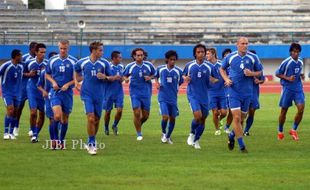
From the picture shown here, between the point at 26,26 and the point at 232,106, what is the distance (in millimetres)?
46414

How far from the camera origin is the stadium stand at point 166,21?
64.3 meters

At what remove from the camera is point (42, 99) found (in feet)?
76.3

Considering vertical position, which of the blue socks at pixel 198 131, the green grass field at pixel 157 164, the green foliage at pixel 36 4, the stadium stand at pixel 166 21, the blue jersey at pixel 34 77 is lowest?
the green grass field at pixel 157 164

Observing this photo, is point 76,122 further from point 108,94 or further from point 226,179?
point 226,179

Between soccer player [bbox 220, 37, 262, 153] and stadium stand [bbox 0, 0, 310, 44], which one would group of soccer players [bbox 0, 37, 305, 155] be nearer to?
soccer player [bbox 220, 37, 262, 153]

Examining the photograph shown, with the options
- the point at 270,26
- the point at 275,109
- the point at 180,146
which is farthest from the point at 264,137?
the point at 270,26

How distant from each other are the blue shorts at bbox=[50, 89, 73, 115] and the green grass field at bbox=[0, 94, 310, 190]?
2.89 feet

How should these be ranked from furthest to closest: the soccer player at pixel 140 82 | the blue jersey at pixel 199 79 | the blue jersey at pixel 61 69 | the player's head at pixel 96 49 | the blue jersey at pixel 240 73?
the soccer player at pixel 140 82, the blue jersey at pixel 199 79, the blue jersey at pixel 61 69, the blue jersey at pixel 240 73, the player's head at pixel 96 49

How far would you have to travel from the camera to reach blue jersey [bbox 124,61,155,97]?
24.1 metres

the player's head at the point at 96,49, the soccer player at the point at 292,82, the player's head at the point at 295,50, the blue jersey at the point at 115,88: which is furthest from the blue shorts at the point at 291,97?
the player's head at the point at 96,49

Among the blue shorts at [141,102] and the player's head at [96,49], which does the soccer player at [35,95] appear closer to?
the blue shorts at [141,102]

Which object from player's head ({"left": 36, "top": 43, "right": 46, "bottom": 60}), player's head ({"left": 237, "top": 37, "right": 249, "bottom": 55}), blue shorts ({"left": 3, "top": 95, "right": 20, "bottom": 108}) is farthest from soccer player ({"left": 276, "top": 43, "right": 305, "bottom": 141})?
blue shorts ({"left": 3, "top": 95, "right": 20, "bottom": 108})

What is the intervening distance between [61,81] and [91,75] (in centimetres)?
105

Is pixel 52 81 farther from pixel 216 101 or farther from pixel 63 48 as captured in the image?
pixel 216 101
